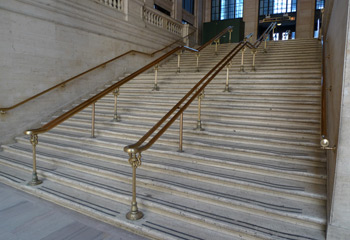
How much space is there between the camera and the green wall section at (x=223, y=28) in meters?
14.9

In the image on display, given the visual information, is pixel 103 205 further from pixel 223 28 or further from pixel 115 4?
pixel 223 28

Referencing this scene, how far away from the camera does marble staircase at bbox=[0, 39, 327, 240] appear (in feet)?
8.30

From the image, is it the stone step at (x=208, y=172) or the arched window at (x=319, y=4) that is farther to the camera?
the arched window at (x=319, y=4)

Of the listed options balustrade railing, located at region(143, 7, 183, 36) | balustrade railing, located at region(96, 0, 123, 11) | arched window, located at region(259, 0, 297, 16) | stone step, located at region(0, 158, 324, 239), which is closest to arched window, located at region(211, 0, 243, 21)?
arched window, located at region(259, 0, 297, 16)

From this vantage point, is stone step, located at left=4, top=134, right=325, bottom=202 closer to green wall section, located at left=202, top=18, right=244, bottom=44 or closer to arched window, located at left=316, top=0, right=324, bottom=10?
green wall section, located at left=202, top=18, right=244, bottom=44

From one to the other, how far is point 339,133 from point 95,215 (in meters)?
2.42

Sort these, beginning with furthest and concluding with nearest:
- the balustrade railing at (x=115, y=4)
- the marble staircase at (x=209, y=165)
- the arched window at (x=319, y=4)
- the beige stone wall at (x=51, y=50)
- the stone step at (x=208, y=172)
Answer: the arched window at (x=319, y=4)
the balustrade railing at (x=115, y=4)
the beige stone wall at (x=51, y=50)
the stone step at (x=208, y=172)
the marble staircase at (x=209, y=165)

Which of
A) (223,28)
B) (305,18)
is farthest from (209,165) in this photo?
(305,18)

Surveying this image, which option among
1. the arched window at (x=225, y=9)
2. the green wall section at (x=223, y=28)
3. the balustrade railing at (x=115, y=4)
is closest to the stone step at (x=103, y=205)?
the balustrade railing at (x=115, y=4)

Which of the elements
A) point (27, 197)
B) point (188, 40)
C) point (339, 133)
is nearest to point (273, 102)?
point (339, 133)

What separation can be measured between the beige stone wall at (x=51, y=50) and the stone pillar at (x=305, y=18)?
1098 cm

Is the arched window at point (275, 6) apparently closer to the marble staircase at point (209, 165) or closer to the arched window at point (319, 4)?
the arched window at point (319, 4)

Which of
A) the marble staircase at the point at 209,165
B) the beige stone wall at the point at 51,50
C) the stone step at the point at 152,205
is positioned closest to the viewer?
the stone step at the point at 152,205

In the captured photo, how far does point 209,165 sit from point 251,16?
49.0 feet
